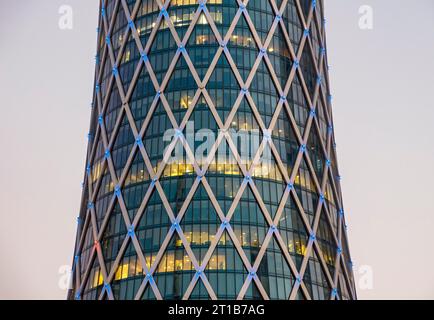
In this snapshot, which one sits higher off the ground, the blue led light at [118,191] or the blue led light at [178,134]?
the blue led light at [178,134]

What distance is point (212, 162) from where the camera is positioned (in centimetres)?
10381

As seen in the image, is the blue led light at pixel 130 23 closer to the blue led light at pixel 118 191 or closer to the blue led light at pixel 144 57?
the blue led light at pixel 144 57

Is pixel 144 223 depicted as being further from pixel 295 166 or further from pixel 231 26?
pixel 231 26

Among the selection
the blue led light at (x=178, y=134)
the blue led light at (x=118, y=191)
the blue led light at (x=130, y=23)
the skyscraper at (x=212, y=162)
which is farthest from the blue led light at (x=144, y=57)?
the blue led light at (x=118, y=191)

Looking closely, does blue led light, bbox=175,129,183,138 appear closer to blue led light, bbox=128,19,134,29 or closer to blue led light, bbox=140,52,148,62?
blue led light, bbox=140,52,148,62

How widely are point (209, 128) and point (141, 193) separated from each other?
11.8 meters

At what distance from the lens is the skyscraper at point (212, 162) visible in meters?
99.9

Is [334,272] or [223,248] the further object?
[334,272]

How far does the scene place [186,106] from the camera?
10706cm

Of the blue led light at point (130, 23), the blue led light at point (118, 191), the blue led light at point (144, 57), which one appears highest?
the blue led light at point (130, 23)

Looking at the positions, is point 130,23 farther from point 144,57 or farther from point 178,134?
point 178,134

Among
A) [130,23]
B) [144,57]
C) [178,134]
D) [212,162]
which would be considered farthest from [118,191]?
[130,23]
